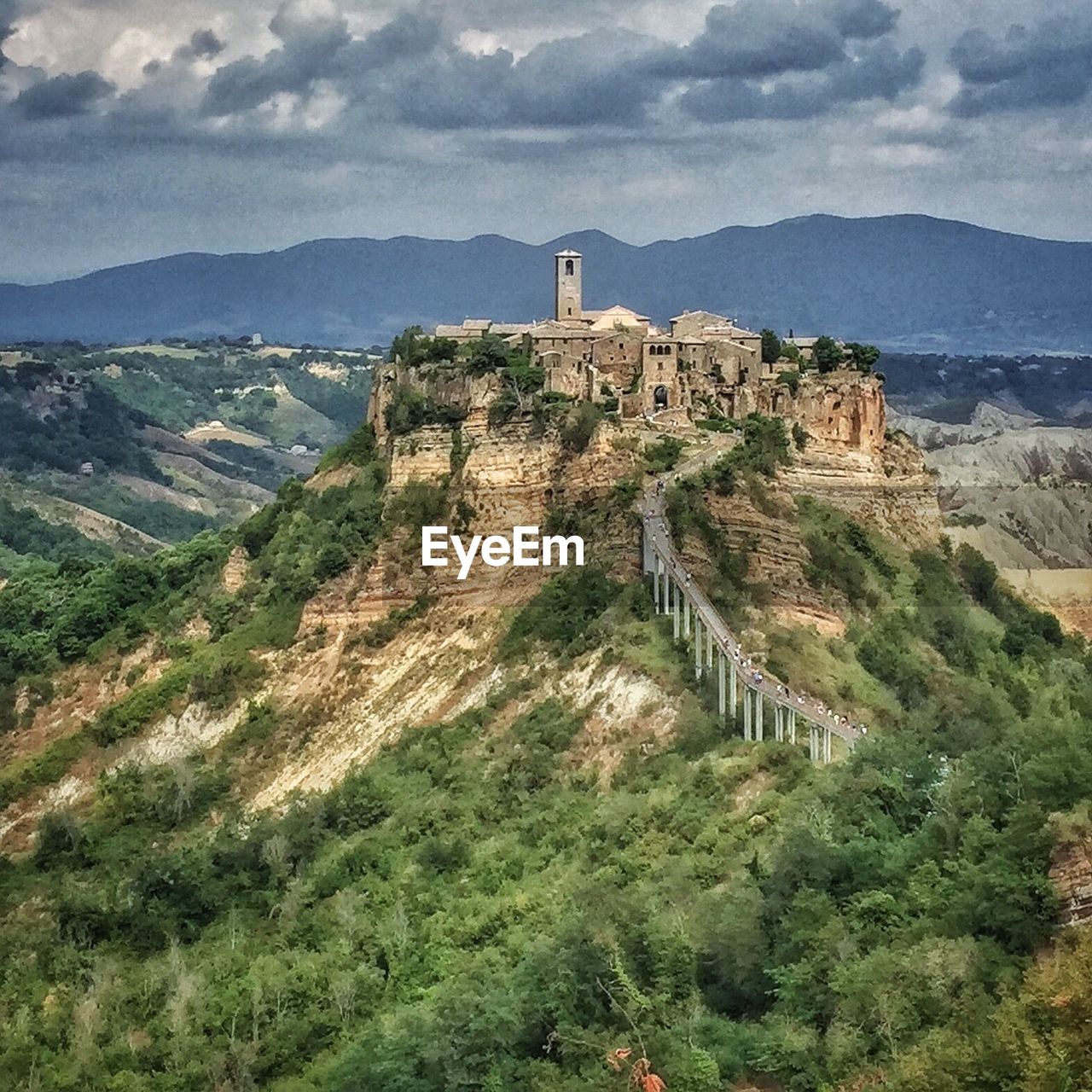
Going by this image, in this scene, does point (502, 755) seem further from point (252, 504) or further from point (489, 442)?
point (252, 504)

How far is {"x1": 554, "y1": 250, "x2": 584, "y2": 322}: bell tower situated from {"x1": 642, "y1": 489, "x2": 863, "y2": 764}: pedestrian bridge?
1341cm

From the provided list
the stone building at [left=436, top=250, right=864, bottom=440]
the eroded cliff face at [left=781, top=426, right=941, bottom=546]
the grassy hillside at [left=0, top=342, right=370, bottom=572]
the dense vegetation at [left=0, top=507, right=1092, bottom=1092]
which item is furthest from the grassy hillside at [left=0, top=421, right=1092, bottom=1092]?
the grassy hillside at [left=0, top=342, right=370, bottom=572]

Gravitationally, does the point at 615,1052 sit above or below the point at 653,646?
below

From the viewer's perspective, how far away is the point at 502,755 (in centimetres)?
4394

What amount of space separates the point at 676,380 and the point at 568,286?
778 cm

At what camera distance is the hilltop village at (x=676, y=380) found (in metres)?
51.2

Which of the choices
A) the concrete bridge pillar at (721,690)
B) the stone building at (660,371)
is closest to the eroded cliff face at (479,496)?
the stone building at (660,371)

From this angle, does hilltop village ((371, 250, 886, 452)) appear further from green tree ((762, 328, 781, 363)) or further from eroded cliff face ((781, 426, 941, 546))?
eroded cliff face ((781, 426, 941, 546))

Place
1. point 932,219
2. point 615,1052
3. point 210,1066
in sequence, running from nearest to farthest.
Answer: point 615,1052
point 210,1066
point 932,219

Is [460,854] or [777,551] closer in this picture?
[460,854]

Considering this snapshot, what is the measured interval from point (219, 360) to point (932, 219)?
60588mm

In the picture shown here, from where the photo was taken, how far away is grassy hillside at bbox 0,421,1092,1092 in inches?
1101

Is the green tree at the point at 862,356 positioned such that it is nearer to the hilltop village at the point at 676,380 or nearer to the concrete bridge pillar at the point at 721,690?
the hilltop village at the point at 676,380

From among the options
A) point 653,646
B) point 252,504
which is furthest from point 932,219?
point 653,646
